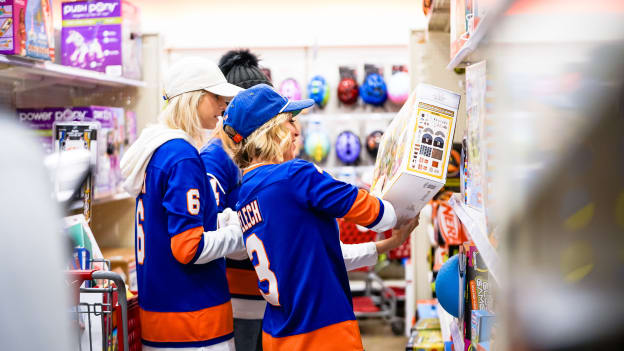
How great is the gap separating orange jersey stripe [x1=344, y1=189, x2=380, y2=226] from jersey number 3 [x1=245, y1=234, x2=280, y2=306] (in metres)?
0.27

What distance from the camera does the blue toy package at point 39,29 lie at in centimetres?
249

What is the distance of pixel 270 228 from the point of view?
1733mm

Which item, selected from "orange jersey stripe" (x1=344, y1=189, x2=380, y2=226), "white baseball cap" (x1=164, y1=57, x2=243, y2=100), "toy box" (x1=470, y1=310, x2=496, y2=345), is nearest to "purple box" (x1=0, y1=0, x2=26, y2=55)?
"white baseball cap" (x1=164, y1=57, x2=243, y2=100)

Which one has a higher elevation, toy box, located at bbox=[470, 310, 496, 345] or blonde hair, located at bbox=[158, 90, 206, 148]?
blonde hair, located at bbox=[158, 90, 206, 148]

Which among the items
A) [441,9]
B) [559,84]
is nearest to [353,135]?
[441,9]

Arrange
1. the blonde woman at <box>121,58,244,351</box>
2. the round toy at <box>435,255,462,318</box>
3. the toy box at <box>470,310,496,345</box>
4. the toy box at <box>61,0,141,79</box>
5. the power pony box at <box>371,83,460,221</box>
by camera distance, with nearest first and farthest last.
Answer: the toy box at <box>470,310,496,345</box>
the power pony box at <box>371,83,460,221</box>
the blonde woman at <box>121,58,244,351</box>
the round toy at <box>435,255,462,318</box>
the toy box at <box>61,0,141,79</box>

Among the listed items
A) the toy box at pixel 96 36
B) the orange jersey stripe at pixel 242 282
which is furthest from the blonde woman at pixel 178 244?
the toy box at pixel 96 36

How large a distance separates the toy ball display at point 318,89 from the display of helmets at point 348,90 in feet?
0.52

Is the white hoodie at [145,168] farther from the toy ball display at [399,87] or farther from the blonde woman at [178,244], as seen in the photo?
the toy ball display at [399,87]

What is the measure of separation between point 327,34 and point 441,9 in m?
4.70

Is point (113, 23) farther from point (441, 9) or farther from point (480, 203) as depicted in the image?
point (480, 203)

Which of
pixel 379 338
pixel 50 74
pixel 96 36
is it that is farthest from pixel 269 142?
pixel 379 338

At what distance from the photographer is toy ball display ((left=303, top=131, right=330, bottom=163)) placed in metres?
6.14

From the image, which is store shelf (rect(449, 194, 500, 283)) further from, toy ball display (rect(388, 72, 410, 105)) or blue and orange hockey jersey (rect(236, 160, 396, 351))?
toy ball display (rect(388, 72, 410, 105))
